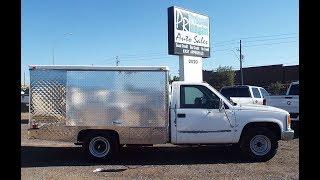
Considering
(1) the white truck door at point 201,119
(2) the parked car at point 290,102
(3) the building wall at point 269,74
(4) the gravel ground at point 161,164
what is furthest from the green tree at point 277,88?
(1) the white truck door at point 201,119

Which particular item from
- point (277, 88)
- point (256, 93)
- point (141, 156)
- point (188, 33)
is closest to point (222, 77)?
point (277, 88)

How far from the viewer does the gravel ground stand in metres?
8.71

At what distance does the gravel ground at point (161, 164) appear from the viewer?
8711mm

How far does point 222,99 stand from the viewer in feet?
33.3

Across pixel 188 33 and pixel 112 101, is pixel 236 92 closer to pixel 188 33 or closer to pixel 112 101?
pixel 188 33

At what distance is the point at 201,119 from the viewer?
999cm

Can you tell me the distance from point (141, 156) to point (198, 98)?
2254mm

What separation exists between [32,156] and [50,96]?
2.06 meters

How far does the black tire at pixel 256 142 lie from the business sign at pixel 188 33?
1334 cm
